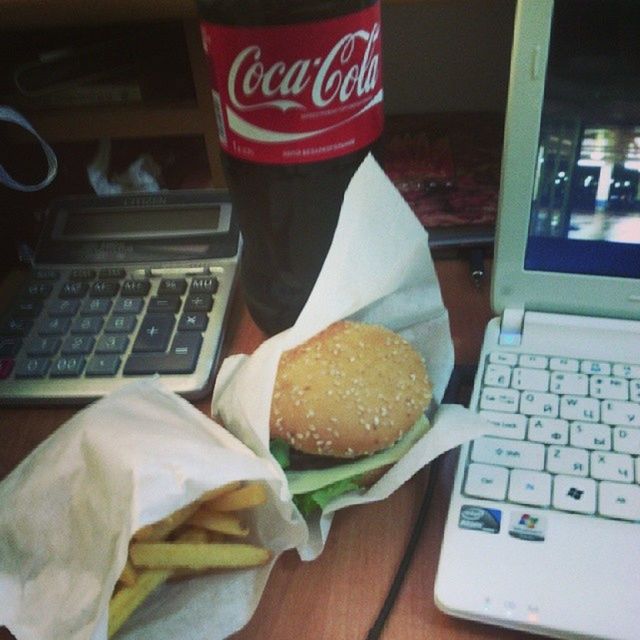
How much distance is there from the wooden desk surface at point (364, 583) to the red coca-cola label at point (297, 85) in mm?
263

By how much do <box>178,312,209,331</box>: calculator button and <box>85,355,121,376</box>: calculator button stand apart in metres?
0.06

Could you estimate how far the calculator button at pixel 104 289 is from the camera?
64cm

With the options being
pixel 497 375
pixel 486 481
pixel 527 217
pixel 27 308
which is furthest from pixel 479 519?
pixel 27 308

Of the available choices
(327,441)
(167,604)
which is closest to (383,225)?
(327,441)

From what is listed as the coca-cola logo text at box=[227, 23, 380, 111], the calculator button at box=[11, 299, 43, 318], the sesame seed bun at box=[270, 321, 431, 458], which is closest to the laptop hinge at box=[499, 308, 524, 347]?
the sesame seed bun at box=[270, 321, 431, 458]

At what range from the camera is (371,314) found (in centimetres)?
53

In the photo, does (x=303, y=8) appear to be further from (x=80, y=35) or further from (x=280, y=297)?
(x=80, y=35)

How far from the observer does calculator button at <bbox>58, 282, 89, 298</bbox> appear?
0.64 meters

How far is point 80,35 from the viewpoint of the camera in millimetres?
811

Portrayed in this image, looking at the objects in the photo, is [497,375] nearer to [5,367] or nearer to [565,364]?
[565,364]

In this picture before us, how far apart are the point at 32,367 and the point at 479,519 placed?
39 cm

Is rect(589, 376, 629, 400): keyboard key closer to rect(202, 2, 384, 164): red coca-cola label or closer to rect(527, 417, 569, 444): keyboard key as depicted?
rect(527, 417, 569, 444): keyboard key

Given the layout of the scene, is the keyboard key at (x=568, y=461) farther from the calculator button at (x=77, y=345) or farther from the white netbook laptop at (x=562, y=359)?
the calculator button at (x=77, y=345)

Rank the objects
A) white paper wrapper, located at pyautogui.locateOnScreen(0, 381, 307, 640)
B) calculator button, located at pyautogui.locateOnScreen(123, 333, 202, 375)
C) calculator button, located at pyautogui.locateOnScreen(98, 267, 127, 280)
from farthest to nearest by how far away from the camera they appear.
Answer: calculator button, located at pyautogui.locateOnScreen(98, 267, 127, 280), calculator button, located at pyautogui.locateOnScreen(123, 333, 202, 375), white paper wrapper, located at pyautogui.locateOnScreen(0, 381, 307, 640)
